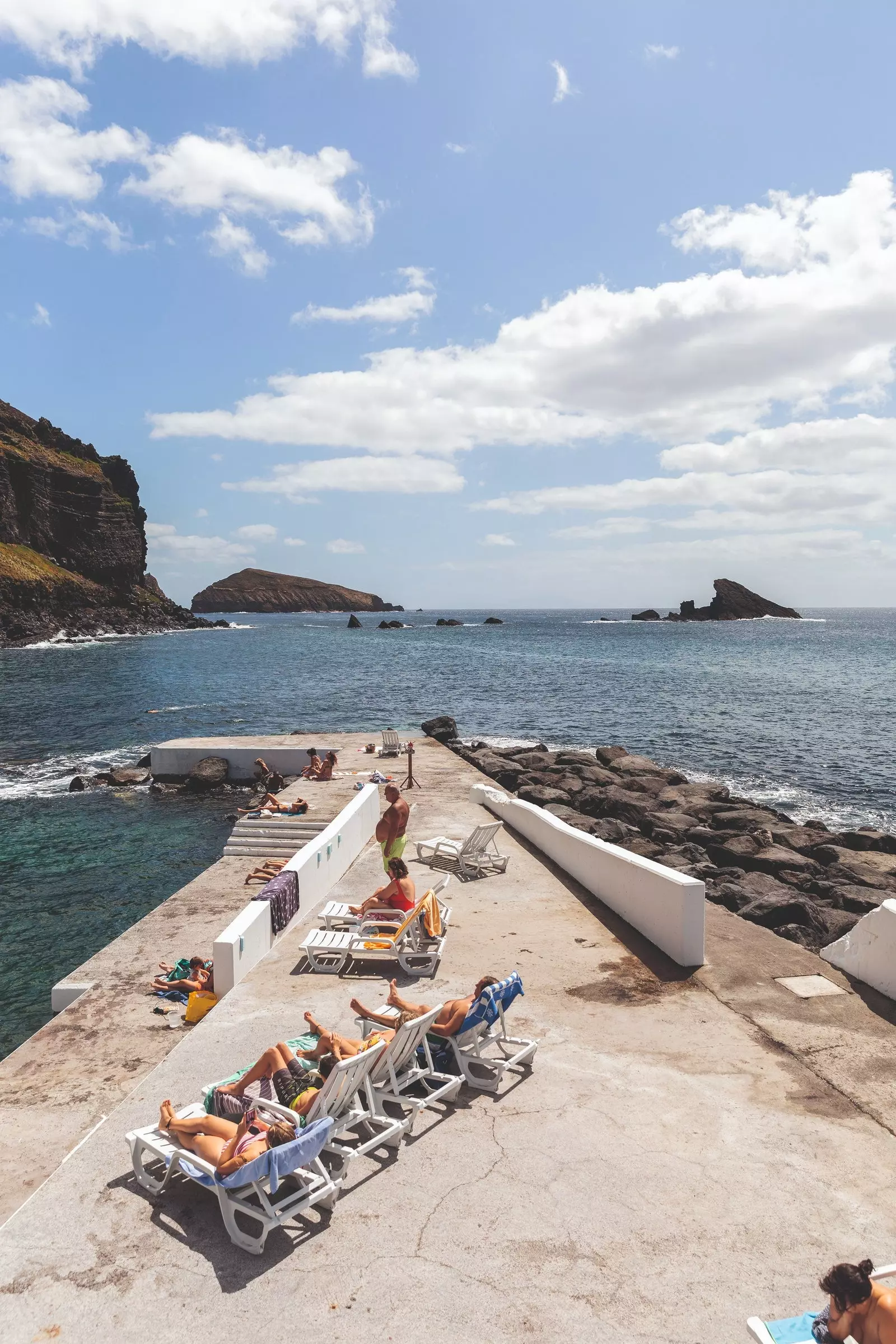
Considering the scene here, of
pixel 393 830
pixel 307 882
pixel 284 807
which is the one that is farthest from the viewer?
pixel 284 807

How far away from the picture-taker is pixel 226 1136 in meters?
4.73

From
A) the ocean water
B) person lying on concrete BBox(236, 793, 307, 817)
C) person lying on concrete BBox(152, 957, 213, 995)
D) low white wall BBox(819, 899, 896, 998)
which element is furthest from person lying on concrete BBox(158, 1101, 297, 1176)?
person lying on concrete BBox(236, 793, 307, 817)

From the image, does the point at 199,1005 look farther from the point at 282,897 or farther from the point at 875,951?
the point at 875,951

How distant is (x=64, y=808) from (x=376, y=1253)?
830 inches

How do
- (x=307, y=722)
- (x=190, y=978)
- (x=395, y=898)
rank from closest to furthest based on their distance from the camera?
(x=190, y=978) → (x=395, y=898) → (x=307, y=722)

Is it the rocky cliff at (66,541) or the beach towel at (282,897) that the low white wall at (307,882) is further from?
the rocky cliff at (66,541)

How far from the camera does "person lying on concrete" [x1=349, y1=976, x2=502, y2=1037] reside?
5.90 metres

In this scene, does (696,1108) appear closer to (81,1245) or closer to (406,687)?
(81,1245)

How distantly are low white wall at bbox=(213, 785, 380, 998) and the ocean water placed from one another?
404 centimetres

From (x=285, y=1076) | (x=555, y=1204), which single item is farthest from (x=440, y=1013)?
(x=555, y=1204)

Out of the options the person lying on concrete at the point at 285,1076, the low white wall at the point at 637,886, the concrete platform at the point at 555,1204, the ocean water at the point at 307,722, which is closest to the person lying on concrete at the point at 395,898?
the concrete platform at the point at 555,1204

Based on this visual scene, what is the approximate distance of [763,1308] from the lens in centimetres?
391

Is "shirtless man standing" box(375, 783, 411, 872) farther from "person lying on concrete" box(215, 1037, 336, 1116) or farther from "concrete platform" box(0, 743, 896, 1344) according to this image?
"person lying on concrete" box(215, 1037, 336, 1116)

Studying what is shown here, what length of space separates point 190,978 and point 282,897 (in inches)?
50.0
